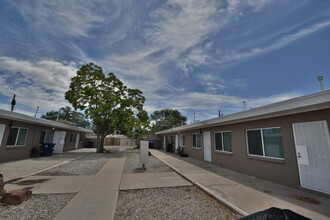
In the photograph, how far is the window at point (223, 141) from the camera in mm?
8961

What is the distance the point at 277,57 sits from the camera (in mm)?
8727

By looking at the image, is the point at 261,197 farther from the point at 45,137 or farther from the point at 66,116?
the point at 66,116

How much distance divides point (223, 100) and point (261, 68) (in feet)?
38.5

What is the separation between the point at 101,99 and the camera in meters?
16.4

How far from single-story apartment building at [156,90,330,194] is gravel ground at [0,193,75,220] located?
6917 mm

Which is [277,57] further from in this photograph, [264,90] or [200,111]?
[200,111]

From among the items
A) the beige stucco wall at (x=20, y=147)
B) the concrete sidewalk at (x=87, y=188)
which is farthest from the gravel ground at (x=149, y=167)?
the beige stucco wall at (x=20, y=147)

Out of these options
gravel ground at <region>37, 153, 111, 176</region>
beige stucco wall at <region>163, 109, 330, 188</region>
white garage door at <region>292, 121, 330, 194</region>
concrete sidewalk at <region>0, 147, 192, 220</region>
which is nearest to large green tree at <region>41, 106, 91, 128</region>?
gravel ground at <region>37, 153, 111, 176</region>

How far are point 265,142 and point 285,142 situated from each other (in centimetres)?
96

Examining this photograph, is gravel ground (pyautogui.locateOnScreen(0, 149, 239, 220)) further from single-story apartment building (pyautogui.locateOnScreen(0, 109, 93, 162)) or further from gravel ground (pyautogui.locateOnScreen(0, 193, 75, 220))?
single-story apartment building (pyautogui.locateOnScreen(0, 109, 93, 162))

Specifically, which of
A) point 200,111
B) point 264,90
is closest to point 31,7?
point 264,90

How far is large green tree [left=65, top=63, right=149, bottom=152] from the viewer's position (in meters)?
16.0

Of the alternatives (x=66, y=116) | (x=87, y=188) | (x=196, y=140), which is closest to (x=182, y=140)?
(x=196, y=140)

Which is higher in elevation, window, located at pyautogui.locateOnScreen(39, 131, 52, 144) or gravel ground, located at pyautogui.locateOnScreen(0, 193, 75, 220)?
window, located at pyautogui.locateOnScreen(39, 131, 52, 144)
